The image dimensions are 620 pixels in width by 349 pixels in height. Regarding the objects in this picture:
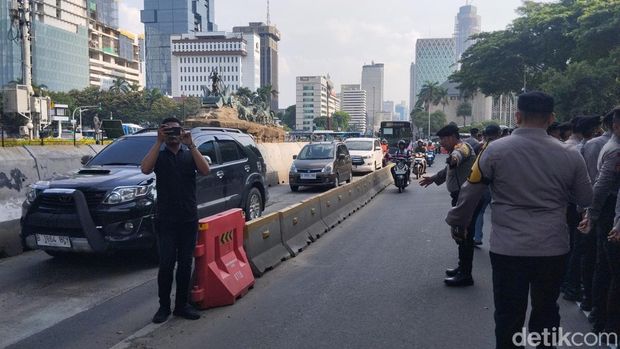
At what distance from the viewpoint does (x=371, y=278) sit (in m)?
6.36

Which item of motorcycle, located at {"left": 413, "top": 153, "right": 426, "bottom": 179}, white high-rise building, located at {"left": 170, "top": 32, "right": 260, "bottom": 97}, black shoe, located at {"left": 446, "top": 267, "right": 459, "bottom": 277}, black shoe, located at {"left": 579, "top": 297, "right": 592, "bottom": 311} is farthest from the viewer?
white high-rise building, located at {"left": 170, "top": 32, "right": 260, "bottom": 97}

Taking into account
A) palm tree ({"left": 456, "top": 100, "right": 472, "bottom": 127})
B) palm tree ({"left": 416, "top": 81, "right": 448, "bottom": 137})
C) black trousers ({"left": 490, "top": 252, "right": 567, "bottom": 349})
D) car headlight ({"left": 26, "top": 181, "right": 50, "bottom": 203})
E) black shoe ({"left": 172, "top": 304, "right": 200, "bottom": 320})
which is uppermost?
palm tree ({"left": 416, "top": 81, "right": 448, "bottom": 137})

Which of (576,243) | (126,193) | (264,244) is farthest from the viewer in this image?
(264,244)

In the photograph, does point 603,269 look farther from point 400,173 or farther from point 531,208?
point 400,173

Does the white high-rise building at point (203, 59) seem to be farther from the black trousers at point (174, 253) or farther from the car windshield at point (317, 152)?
the black trousers at point (174, 253)

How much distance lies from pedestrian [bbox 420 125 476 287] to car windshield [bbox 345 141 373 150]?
17.1 meters

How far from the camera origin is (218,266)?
5.42m

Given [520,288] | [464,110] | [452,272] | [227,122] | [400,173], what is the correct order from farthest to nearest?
1. [464,110]
2. [227,122]
3. [400,173]
4. [452,272]
5. [520,288]

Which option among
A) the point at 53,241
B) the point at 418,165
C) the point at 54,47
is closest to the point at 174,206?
the point at 53,241

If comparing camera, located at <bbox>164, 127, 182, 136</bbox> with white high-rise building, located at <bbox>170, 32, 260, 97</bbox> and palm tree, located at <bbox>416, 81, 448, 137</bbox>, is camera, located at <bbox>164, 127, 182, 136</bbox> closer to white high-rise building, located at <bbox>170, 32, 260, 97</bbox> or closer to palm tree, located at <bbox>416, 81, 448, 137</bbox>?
palm tree, located at <bbox>416, 81, 448, 137</bbox>

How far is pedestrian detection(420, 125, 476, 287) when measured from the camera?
6043 mm

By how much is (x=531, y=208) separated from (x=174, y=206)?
121 inches

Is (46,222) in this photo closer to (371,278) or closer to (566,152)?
(371,278)

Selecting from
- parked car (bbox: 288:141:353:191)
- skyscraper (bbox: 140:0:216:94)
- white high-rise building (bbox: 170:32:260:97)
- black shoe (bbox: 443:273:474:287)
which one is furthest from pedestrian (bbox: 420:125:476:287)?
skyscraper (bbox: 140:0:216:94)
